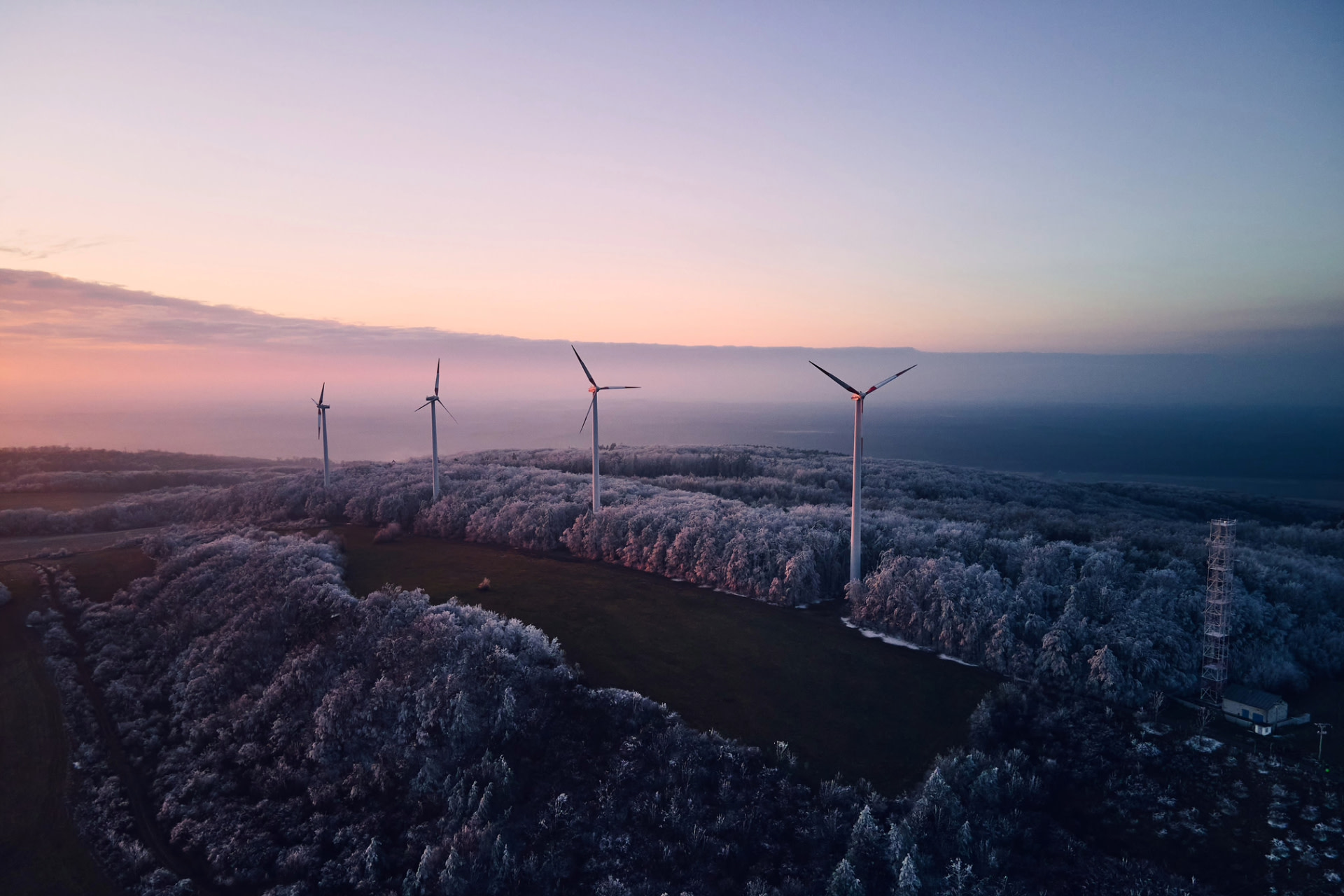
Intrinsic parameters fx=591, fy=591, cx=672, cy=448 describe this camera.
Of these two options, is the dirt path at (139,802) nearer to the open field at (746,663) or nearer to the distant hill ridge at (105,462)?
the open field at (746,663)

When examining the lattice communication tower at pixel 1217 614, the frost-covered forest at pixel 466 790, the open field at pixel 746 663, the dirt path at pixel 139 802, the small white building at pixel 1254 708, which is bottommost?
the dirt path at pixel 139 802

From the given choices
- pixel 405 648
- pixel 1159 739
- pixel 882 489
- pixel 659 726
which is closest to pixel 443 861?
pixel 659 726

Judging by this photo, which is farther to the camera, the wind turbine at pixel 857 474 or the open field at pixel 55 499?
the open field at pixel 55 499

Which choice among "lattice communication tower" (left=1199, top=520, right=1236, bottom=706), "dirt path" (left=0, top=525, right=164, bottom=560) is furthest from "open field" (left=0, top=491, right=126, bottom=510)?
"lattice communication tower" (left=1199, top=520, right=1236, bottom=706)

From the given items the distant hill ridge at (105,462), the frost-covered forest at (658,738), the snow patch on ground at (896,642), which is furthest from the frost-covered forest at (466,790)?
the distant hill ridge at (105,462)

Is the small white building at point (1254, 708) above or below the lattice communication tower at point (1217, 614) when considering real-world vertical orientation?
below

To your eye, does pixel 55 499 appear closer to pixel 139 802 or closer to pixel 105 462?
pixel 105 462
